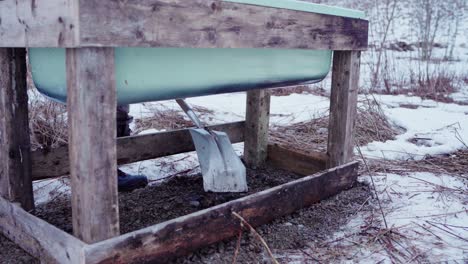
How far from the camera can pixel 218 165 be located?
1779 mm

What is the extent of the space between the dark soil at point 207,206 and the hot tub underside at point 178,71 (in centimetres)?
49

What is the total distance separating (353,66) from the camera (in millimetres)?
1911

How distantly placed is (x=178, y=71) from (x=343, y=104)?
33.9 inches

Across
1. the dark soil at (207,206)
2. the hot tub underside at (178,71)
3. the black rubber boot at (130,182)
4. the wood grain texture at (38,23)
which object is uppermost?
the wood grain texture at (38,23)

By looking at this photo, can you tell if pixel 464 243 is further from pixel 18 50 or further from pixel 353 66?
pixel 18 50

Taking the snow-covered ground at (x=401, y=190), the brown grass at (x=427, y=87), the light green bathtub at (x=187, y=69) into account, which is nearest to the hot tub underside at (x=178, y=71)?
the light green bathtub at (x=187, y=69)

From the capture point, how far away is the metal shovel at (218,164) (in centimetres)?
176

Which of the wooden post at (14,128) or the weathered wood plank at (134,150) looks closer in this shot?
the wooden post at (14,128)

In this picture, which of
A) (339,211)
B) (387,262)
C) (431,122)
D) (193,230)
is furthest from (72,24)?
(431,122)

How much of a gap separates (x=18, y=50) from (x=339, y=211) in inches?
50.1

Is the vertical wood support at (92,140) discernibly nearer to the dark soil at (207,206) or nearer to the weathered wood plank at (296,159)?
the dark soil at (207,206)

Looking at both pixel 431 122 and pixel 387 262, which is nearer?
pixel 387 262

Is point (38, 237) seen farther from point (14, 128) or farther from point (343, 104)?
point (343, 104)

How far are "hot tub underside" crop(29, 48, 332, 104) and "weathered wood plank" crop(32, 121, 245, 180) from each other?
0.42 metres
